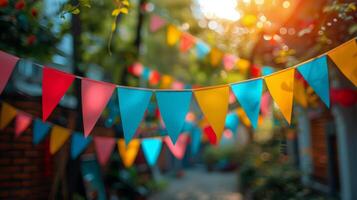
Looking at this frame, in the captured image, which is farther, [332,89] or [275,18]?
[332,89]

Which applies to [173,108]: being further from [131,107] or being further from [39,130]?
[39,130]

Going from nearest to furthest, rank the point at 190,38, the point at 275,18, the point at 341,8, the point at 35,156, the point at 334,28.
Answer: the point at 341,8 < the point at 334,28 < the point at 275,18 < the point at 35,156 < the point at 190,38

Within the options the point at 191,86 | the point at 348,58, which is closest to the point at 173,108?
the point at 348,58

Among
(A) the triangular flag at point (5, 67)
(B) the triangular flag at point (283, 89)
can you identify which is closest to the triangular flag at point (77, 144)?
(A) the triangular flag at point (5, 67)

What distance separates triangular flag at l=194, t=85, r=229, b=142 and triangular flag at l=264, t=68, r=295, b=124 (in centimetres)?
46

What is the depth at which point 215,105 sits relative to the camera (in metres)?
3.85

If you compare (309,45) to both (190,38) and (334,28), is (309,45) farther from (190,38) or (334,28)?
(190,38)

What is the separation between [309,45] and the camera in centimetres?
560

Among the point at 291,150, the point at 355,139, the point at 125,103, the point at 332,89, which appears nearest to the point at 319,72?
the point at 125,103

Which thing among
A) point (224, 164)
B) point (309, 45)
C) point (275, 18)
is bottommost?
point (224, 164)

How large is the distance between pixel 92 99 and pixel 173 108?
2.59 feet

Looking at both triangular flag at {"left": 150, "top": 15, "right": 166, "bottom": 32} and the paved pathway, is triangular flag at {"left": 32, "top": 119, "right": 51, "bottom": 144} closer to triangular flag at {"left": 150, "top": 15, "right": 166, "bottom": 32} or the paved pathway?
triangular flag at {"left": 150, "top": 15, "right": 166, "bottom": 32}

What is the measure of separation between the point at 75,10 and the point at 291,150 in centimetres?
854

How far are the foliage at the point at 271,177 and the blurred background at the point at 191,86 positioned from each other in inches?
1.1
